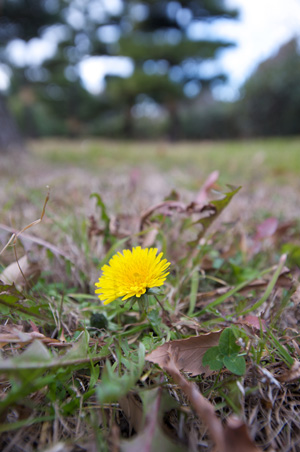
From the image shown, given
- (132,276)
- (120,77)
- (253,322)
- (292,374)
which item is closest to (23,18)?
(120,77)

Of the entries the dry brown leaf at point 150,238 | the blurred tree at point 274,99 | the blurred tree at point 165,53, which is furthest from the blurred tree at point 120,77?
the dry brown leaf at point 150,238

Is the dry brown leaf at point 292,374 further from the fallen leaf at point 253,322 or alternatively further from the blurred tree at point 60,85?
the blurred tree at point 60,85

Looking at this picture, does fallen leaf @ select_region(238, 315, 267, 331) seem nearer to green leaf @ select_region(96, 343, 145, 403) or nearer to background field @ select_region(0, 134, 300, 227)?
green leaf @ select_region(96, 343, 145, 403)

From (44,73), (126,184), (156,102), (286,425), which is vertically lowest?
(286,425)

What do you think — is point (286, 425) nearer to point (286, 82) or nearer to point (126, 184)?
point (126, 184)

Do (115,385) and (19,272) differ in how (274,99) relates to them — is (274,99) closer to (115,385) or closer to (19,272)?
(19,272)

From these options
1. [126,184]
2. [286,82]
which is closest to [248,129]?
[286,82]

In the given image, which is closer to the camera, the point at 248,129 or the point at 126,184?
the point at 126,184

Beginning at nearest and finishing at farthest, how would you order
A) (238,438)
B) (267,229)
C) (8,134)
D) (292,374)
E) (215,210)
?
(238,438)
(292,374)
(215,210)
(267,229)
(8,134)

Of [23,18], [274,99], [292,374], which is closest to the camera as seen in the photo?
[292,374]
